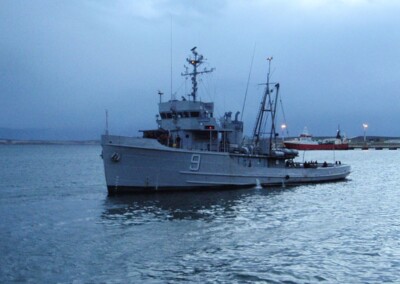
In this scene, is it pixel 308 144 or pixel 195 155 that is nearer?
pixel 195 155

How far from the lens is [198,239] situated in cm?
1684

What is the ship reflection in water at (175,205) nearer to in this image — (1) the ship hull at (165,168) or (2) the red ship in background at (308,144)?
(1) the ship hull at (165,168)

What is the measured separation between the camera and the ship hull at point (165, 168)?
28219 millimetres

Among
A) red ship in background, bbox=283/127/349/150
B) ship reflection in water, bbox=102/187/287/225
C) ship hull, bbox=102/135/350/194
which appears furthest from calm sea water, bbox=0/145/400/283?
red ship in background, bbox=283/127/349/150

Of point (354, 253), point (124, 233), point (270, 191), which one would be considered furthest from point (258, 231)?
point (270, 191)

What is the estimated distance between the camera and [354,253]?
49.6 ft

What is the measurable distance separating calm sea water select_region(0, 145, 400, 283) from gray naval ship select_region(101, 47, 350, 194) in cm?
150

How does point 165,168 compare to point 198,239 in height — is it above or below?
above

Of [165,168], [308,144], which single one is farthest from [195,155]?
[308,144]

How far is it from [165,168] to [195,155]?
229cm

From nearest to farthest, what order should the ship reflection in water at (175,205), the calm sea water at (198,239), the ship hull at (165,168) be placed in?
the calm sea water at (198,239) → the ship reflection in water at (175,205) → the ship hull at (165,168)

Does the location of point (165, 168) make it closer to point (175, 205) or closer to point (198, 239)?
point (175, 205)

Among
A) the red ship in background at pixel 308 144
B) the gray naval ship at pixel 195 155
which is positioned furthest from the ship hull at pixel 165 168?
the red ship in background at pixel 308 144

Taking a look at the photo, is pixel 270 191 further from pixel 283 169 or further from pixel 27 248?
pixel 27 248
